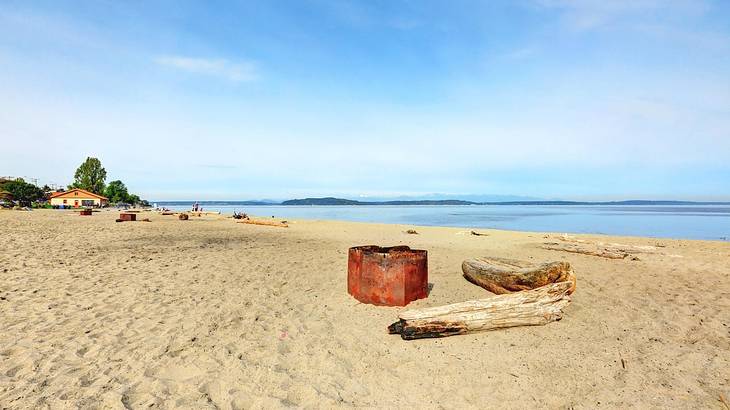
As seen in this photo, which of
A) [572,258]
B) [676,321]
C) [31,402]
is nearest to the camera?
[31,402]

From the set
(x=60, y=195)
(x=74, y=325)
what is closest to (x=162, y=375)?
(x=74, y=325)

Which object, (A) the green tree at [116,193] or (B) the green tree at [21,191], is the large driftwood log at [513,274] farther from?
(A) the green tree at [116,193]

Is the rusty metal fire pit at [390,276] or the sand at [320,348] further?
the rusty metal fire pit at [390,276]

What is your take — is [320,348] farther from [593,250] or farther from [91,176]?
[91,176]

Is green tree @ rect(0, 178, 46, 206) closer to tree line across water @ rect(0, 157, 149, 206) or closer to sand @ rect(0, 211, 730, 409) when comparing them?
tree line across water @ rect(0, 157, 149, 206)

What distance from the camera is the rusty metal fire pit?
20.6 feet

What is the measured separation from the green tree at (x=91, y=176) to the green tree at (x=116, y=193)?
3.26 m

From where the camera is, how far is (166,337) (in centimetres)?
509

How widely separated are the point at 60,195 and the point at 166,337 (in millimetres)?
80578

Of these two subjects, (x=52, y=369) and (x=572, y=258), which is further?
(x=572, y=258)

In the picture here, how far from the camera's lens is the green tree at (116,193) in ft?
286

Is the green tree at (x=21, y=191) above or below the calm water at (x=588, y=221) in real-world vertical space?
above

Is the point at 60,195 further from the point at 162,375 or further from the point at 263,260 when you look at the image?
the point at 162,375

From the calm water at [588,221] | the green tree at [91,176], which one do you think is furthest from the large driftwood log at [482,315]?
the green tree at [91,176]
